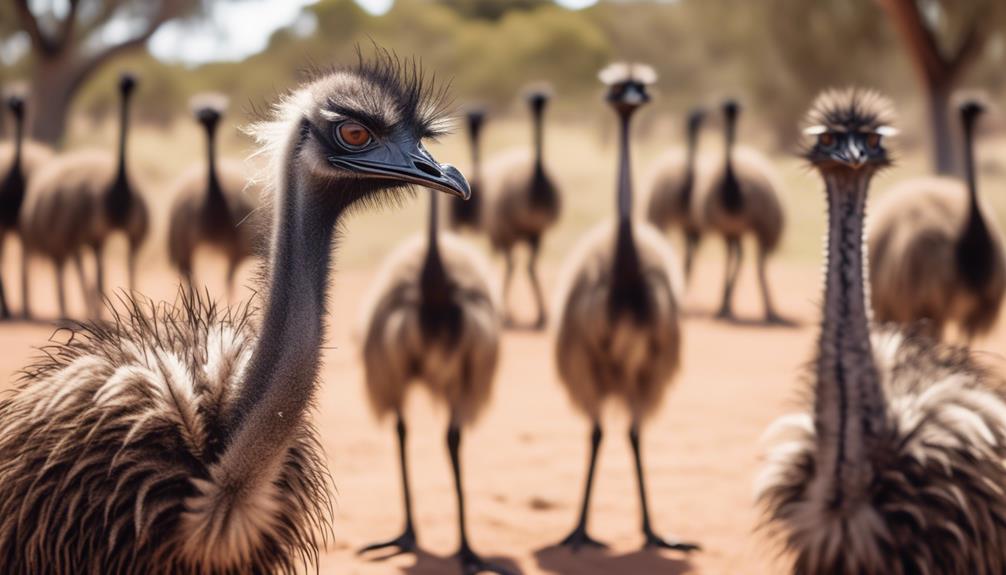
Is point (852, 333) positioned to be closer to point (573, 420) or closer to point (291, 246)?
point (291, 246)

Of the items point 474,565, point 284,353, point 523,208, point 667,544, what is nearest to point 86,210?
point 523,208

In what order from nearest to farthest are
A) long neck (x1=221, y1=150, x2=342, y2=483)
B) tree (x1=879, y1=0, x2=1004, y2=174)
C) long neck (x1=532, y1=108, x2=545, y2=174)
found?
long neck (x1=221, y1=150, x2=342, y2=483) < long neck (x1=532, y1=108, x2=545, y2=174) < tree (x1=879, y1=0, x2=1004, y2=174)

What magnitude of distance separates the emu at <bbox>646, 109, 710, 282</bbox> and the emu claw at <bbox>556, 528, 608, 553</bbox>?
8236 mm

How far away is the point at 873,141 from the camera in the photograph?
395cm

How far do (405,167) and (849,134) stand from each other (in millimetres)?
1701

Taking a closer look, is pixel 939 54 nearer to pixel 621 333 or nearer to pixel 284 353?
pixel 621 333

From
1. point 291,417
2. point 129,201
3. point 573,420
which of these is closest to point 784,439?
point 291,417

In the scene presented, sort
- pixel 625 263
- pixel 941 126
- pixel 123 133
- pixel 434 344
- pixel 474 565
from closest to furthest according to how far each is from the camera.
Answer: pixel 474 565 → pixel 434 344 → pixel 625 263 → pixel 123 133 → pixel 941 126

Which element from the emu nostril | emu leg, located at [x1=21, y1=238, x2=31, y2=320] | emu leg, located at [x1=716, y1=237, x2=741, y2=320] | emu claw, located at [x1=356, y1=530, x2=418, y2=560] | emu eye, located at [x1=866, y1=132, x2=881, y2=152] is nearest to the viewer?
the emu nostril

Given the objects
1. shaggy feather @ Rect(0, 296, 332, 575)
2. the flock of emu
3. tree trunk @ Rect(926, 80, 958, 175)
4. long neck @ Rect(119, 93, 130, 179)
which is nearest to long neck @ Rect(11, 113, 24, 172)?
long neck @ Rect(119, 93, 130, 179)

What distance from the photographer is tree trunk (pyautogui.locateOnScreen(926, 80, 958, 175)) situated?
1486cm

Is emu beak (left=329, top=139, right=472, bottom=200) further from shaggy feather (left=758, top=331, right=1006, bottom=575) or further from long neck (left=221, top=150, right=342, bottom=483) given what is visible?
shaggy feather (left=758, top=331, right=1006, bottom=575)

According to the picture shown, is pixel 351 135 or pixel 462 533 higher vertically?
pixel 351 135

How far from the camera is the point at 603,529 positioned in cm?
580
